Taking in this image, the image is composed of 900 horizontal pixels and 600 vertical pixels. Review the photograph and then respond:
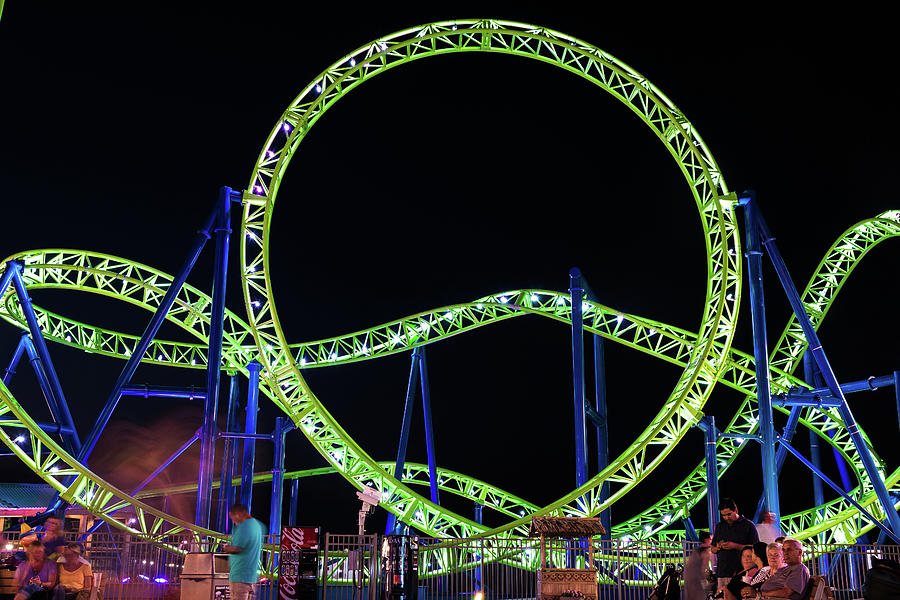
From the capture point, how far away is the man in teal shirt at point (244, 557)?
314 inches

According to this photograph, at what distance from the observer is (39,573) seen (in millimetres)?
7328

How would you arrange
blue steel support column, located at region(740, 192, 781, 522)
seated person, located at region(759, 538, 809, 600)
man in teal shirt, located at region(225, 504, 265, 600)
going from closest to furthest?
1. seated person, located at region(759, 538, 809, 600)
2. man in teal shirt, located at region(225, 504, 265, 600)
3. blue steel support column, located at region(740, 192, 781, 522)

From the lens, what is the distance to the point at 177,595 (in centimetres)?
1065

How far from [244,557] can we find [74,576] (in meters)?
1.50

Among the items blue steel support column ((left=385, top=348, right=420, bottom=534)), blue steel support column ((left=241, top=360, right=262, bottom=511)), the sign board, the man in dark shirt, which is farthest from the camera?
blue steel support column ((left=385, top=348, right=420, bottom=534))

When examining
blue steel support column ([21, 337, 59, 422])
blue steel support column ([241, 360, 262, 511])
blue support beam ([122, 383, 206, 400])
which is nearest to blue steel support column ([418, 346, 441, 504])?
blue steel support column ([241, 360, 262, 511])

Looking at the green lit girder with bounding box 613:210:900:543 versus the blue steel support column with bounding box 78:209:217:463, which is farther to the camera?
the green lit girder with bounding box 613:210:900:543

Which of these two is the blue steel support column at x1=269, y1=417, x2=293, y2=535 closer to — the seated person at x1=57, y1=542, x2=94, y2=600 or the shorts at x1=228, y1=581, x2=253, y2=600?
the shorts at x1=228, y1=581, x2=253, y2=600

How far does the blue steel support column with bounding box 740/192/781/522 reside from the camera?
42.7ft

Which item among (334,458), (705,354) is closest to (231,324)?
(334,458)

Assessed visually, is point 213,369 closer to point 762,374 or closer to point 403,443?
point 403,443

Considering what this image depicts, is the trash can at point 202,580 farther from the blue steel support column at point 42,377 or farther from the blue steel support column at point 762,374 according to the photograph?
the blue steel support column at point 42,377

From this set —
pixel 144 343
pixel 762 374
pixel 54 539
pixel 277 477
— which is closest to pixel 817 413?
pixel 762 374

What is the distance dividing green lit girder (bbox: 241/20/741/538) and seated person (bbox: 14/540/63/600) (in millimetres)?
6917
